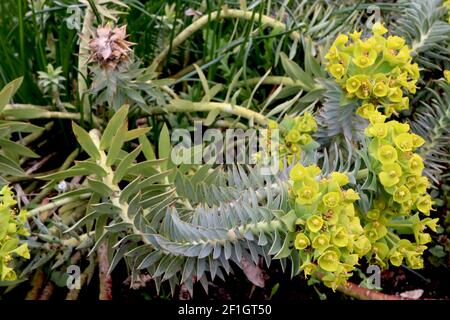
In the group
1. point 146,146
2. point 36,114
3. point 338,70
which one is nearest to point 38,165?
point 36,114

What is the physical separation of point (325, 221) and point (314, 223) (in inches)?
0.7

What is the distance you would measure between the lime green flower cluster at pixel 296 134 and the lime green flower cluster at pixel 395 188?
0.22 metres

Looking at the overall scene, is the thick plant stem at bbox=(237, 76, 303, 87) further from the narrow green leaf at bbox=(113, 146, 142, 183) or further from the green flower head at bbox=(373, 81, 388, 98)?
the narrow green leaf at bbox=(113, 146, 142, 183)

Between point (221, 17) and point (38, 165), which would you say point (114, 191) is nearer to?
point (38, 165)

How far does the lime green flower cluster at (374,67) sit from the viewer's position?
3.78ft

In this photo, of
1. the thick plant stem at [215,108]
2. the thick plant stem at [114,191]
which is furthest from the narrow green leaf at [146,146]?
the thick plant stem at [215,108]

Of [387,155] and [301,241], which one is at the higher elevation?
[387,155]

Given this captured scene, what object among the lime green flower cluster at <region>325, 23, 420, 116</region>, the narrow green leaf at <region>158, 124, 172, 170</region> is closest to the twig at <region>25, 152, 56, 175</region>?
the narrow green leaf at <region>158, 124, 172, 170</region>

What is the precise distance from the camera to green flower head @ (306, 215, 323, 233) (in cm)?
92

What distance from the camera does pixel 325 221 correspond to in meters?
0.94
